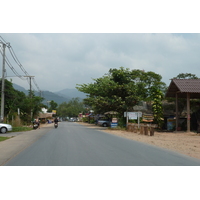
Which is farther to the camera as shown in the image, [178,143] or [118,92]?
[118,92]

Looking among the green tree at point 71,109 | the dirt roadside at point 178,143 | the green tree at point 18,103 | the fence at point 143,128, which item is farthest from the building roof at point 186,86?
the green tree at point 71,109

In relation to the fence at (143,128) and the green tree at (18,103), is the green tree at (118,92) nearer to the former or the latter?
the fence at (143,128)

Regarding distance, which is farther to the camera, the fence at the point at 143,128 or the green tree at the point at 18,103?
the green tree at the point at 18,103

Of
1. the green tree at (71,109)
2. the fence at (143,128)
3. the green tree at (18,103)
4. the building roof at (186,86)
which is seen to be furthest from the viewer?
the green tree at (71,109)

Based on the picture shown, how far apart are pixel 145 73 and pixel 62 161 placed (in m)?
45.2

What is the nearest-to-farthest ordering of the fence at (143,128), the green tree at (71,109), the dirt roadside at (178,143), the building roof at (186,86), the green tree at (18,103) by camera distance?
1. the dirt roadside at (178,143)
2. the fence at (143,128)
3. the building roof at (186,86)
4. the green tree at (18,103)
5. the green tree at (71,109)

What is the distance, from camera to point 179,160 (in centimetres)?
973

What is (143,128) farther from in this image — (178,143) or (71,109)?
(71,109)

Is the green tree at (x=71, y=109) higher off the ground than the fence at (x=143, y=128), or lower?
higher

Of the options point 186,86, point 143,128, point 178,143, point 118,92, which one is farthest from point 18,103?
point 178,143

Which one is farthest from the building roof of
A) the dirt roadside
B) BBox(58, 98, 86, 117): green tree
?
BBox(58, 98, 86, 117): green tree

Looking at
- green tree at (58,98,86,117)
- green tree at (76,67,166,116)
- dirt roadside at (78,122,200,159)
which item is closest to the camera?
dirt roadside at (78,122,200,159)

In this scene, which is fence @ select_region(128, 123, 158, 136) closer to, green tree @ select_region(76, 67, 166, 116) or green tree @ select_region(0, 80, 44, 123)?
green tree @ select_region(76, 67, 166, 116)

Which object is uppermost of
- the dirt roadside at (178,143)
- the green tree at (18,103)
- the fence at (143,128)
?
the green tree at (18,103)
